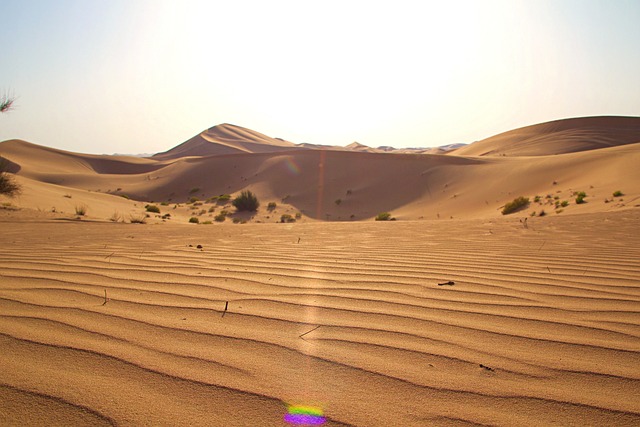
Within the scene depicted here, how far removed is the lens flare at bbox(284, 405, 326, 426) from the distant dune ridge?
11570 millimetres

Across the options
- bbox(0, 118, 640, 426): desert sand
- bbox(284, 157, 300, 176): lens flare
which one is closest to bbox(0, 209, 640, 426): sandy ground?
bbox(0, 118, 640, 426): desert sand

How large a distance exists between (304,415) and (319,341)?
568 mm

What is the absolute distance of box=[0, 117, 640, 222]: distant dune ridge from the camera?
58.7ft

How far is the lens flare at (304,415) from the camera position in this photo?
127 cm

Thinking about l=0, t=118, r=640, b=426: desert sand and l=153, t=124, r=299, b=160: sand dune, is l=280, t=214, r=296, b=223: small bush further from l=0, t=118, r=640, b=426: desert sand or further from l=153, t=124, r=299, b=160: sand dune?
l=153, t=124, r=299, b=160: sand dune

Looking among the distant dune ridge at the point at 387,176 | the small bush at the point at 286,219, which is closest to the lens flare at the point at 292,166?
the distant dune ridge at the point at 387,176

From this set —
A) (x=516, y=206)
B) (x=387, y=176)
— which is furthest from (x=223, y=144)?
(x=516, y=206)

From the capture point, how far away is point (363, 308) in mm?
2350

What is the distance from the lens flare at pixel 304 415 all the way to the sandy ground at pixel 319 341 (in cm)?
4

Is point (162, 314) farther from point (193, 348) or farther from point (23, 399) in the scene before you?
point (23, 399)

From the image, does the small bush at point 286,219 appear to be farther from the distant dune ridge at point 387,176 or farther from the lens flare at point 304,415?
the lens flare at point 304,415

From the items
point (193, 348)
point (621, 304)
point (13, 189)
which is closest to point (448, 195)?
point (13, 189)

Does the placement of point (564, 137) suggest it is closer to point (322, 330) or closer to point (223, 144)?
point (322, 330)

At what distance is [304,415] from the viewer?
1306 millimetres
